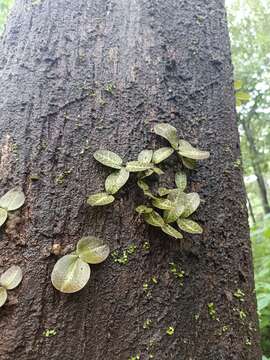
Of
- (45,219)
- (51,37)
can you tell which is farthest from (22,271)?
(51,37)

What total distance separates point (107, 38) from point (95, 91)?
205 millimetres

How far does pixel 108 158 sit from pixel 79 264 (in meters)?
0.27

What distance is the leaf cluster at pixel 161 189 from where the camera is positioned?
2.71 ft

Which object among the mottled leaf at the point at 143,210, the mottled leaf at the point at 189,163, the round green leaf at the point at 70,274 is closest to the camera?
the round green leaf at the point at 70,274

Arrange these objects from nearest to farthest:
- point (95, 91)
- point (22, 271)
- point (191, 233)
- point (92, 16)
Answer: point (22, 271) → point (191, 233) → point (95, 91) → point (92, 16)

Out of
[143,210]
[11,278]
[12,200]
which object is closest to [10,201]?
[12,200]

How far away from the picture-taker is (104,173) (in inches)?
34.4

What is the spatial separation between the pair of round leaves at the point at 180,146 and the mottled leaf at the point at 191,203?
94 millimetres

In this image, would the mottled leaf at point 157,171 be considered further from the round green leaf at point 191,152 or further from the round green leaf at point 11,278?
the round green leaf at point 11,278

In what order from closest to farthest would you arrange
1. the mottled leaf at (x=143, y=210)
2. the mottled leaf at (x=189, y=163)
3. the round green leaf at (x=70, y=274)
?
the round green leaf at (x=70, y=274)
the mottled leaf at (x=143, y=210)
the mottled leaf at (x=189, y=163)

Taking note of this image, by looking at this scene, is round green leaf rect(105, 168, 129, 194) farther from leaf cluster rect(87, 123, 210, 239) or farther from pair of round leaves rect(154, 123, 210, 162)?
pair of round leaves rect(154, 123, 210, 162)

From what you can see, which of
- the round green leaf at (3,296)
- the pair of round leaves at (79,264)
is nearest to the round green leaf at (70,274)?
the pair of round leaves at (79,264)

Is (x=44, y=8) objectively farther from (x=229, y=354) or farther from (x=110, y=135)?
(x=229, y=354)

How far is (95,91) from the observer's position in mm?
969
